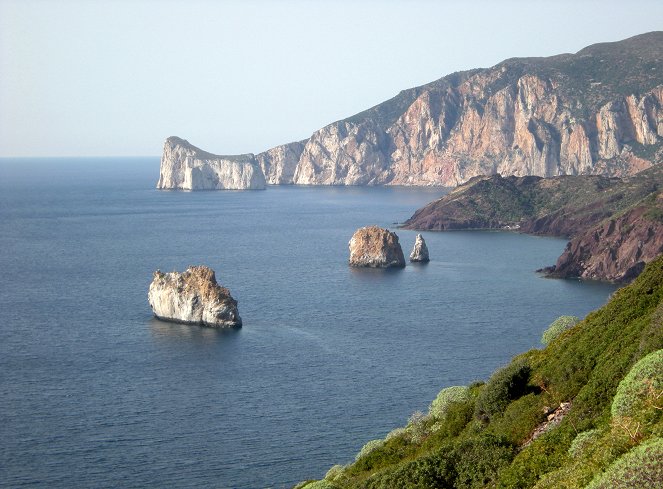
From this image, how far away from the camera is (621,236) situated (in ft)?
442

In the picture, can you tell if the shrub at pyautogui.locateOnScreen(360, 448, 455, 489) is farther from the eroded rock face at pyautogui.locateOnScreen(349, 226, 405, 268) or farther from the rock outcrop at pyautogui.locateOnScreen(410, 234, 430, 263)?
the rock outcrop at pyautogui.locateOnScreen(410, 234, 430, 263)

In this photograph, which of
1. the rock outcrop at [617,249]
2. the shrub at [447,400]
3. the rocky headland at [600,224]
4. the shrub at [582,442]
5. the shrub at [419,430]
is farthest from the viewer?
the rocky headland at [600,224]

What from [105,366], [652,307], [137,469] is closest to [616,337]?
[652,307]

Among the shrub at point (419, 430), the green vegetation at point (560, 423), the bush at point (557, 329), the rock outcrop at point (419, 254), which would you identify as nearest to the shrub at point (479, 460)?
the green vegetation at point (560, 423)

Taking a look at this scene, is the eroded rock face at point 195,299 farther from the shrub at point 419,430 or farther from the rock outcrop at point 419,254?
the rock outcrop at point 419,254

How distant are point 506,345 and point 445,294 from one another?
29325 mm

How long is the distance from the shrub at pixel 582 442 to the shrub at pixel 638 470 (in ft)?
18.9

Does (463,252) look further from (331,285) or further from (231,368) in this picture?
(231,368)

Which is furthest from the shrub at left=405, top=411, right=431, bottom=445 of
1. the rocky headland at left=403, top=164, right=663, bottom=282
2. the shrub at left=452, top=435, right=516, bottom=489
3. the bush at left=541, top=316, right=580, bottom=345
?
the rocky headland at left=403, top=164, right=663, bottom=282

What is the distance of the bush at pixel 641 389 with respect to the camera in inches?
945

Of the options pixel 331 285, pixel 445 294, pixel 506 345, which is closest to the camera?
pixel 506 345

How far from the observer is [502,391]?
1427 inches

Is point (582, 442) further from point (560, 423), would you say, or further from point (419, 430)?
point (419, 430)

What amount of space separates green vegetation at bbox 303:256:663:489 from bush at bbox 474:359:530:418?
0.04 meters
